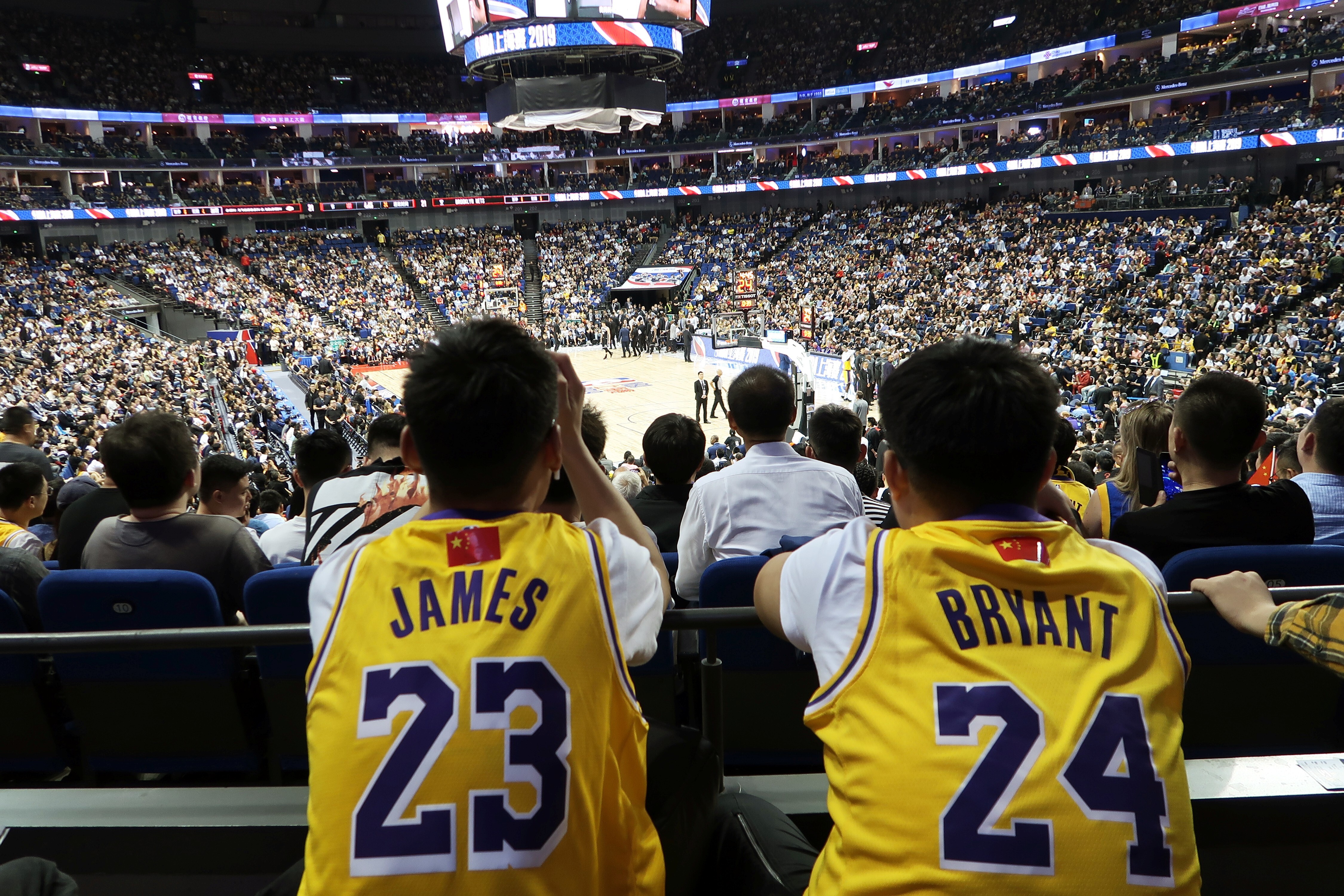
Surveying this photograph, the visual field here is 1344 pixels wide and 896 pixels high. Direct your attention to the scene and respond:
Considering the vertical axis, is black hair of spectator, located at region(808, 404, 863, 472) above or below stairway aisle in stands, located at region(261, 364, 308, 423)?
above

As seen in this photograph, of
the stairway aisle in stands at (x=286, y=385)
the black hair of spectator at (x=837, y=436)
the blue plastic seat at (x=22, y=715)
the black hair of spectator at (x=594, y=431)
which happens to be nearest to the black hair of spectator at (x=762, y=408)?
the black hair of spectator at (x=594, y=431)

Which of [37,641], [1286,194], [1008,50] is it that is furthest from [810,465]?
[1008,50]

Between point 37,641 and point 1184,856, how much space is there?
8.98 ft

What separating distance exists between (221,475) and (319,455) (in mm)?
491

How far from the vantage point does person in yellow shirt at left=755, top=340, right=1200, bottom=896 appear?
1.45 metres

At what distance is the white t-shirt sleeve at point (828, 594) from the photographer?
5.54 ft

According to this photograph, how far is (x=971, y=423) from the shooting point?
174 centimetres

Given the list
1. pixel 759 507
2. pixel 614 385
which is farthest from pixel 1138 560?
pixel 614 385

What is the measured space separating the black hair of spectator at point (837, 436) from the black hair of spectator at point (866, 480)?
2.29 feet

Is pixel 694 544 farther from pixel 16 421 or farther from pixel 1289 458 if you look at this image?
pixel 16 421

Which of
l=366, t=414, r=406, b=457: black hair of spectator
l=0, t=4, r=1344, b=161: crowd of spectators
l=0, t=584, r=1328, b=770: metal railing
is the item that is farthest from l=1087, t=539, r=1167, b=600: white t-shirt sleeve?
l=0, t=4, r=1344, b=161: crowd of spectators

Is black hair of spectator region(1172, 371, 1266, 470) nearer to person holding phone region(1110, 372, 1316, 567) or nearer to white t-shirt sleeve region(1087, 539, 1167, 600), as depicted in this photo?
person holding phone region(1110, 372, 1316, 567)

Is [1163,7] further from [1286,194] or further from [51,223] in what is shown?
[51,223]

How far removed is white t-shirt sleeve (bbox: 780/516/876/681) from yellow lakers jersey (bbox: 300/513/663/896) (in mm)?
361
